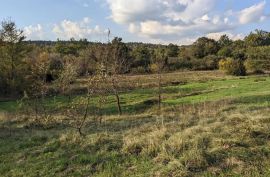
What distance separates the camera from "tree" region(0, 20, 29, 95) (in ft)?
156

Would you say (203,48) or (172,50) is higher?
(203,48)

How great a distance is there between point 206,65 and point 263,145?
77.3 meters

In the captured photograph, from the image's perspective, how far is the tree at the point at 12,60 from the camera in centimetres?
4766

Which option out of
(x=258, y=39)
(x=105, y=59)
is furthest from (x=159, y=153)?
(x=258, y=39)

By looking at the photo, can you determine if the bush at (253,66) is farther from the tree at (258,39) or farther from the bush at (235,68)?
the tree at (258,39)

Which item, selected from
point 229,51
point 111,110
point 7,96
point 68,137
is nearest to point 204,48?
point 229,51

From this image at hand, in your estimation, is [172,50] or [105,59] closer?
[105,59]

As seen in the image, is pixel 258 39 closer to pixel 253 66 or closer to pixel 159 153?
pixel 253 66

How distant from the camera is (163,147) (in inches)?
352

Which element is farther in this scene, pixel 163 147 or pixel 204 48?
pixel 204 48

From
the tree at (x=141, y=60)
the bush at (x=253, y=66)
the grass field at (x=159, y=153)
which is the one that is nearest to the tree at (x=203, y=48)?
the tree at (x=141, y=60)

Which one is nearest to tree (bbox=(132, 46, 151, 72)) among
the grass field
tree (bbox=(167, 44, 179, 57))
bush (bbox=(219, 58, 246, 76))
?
tree (bbox=(167, 44, 179, 57))

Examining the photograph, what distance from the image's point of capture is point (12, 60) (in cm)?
4794

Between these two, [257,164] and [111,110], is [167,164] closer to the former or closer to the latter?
[257,164]
